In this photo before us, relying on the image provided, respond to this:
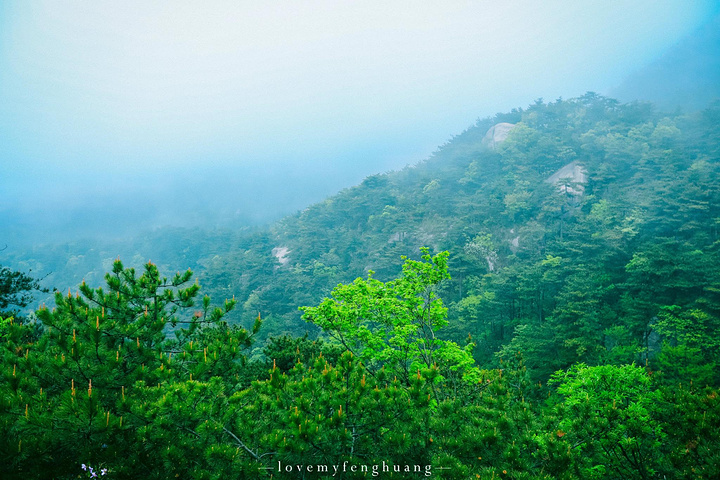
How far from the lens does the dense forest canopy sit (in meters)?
3.21

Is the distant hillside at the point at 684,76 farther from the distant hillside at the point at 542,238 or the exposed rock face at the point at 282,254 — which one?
the exposed rock face at the point at 282,254

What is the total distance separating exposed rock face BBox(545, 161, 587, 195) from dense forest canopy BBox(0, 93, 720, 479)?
1.43 ft

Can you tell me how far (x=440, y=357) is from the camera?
25.7 feet

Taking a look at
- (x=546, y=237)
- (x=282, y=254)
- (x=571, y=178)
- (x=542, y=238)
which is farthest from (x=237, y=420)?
(x=282, y=254)

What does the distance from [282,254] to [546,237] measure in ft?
112

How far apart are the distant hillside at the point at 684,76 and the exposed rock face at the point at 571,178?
2788 cm

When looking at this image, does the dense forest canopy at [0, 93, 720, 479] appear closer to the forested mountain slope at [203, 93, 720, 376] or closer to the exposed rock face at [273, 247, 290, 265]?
the forested mountain slope at [203, 93, 720, 376]

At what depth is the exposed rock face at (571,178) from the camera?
103 ft

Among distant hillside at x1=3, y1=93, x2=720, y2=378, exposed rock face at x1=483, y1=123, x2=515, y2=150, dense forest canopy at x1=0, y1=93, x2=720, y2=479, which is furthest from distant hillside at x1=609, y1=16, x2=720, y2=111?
exposed rock face at x1=483, y1=123, x2=515, y2=150

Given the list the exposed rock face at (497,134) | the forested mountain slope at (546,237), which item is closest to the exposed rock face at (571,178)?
the forested mountain slope at (546,237)

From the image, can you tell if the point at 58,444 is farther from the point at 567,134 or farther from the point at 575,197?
the point at 567,134

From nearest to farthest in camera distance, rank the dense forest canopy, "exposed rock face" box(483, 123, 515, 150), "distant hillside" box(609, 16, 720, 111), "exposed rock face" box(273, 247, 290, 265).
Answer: the dense forest canopy < "exposed rock face" box(273, 247, 290, 265) < "distant hillside" box(609, 16, 720, 111) < "exposed rock face" box(483, 123, 515, 150)

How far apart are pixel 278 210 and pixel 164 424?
100586mm

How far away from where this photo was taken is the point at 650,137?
35.2m
